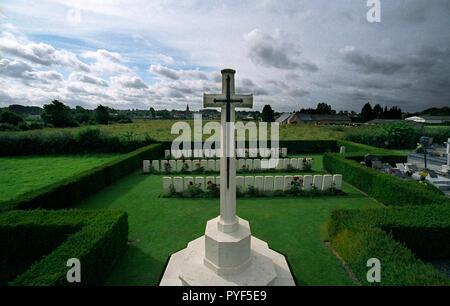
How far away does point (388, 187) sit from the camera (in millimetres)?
8734

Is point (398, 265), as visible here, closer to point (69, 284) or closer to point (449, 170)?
point (69, 284)

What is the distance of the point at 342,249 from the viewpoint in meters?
5.42

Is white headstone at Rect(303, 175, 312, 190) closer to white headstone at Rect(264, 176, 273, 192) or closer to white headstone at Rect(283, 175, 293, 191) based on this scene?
white headstone at Rect(283, 175, 293, 191)

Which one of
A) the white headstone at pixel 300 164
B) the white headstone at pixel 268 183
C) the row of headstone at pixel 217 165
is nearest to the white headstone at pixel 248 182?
the white headstone at pixel 268 183

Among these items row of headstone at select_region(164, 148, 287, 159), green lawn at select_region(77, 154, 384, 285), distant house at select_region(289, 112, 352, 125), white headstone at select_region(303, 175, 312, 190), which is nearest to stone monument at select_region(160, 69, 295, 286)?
green lawn at select_region(77, 154, 384, 285)

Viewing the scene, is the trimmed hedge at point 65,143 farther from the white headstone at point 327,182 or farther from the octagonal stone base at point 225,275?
the octagonal stone base at point 225,275

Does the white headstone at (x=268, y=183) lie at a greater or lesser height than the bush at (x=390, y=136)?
lesser

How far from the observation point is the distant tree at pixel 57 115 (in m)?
45.4

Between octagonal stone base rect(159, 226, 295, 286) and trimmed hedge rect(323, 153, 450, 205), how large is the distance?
583 centimetres

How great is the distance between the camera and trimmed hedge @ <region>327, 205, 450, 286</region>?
12.4 ft

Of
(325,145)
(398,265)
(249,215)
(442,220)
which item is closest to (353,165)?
(442,220)

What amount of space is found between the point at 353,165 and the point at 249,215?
24.8ft

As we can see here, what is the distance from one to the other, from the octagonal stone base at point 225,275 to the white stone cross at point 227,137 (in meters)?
0.97

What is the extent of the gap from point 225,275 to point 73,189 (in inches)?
328
